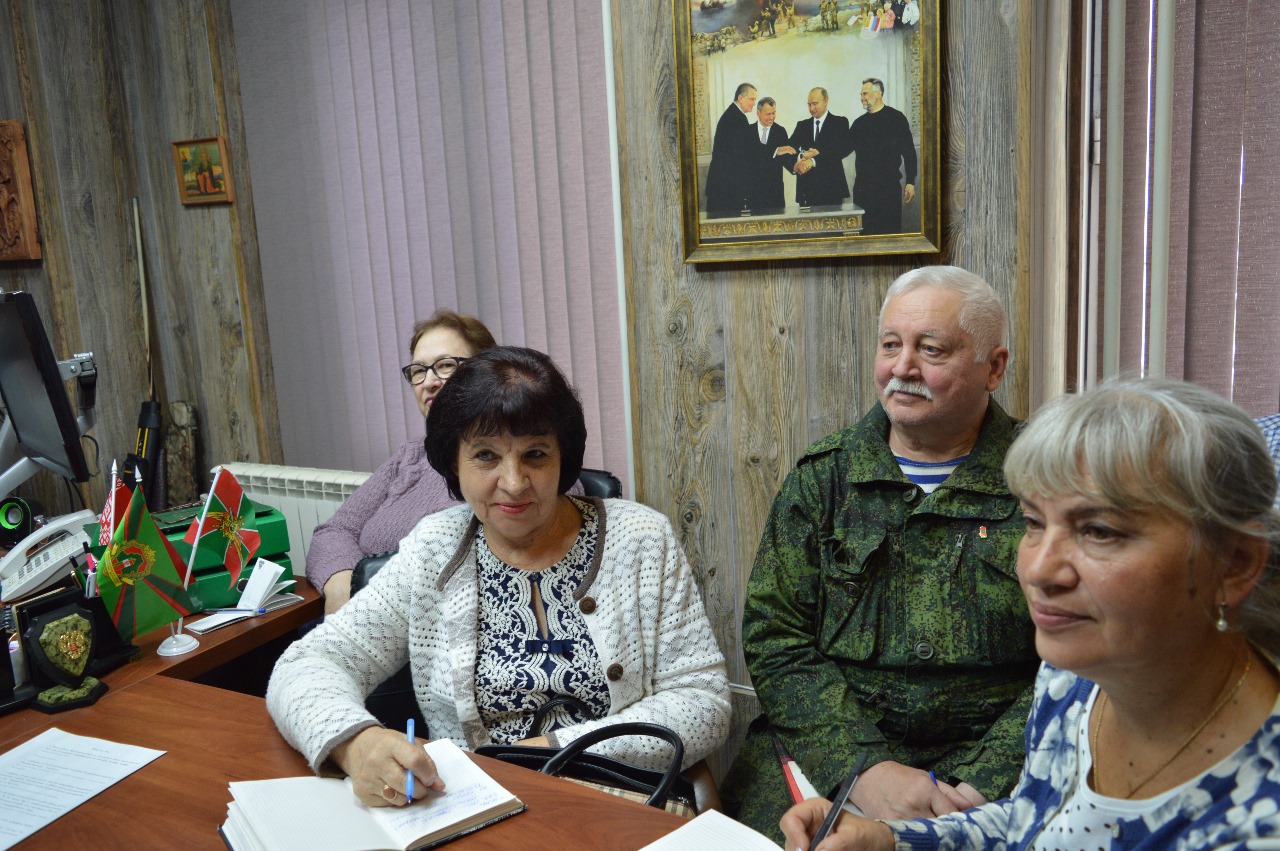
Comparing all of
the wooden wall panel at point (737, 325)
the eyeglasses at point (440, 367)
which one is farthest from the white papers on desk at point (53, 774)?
the wooden wall panel at point (737, 325)

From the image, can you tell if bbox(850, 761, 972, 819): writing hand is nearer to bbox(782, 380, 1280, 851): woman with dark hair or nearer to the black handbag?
the black handbag

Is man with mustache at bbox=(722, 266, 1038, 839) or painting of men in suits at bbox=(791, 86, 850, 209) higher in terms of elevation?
painting of men in suits at bbox=(791, 86, 850, 209)

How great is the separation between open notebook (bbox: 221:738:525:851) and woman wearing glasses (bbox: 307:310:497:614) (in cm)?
113

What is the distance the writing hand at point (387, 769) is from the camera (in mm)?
1159

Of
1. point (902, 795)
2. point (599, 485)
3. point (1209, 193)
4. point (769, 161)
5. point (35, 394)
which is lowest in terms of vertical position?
point (902, 795)

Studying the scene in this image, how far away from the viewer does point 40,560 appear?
189 centimetres

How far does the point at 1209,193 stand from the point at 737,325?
105cm

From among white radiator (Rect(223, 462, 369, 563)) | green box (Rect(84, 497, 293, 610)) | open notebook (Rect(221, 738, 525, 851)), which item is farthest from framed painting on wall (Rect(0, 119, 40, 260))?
open notebook (Rect(221, 738, 525, 851))

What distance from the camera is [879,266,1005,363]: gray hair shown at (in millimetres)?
1724

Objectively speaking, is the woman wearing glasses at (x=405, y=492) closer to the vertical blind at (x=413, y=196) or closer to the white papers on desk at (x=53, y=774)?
the vertical blind at (x=413, y=196)

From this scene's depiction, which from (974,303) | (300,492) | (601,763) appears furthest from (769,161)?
(300,492)

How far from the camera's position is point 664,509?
8.38 feet

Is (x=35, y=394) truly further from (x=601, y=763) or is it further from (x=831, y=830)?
(x=831, y=830)

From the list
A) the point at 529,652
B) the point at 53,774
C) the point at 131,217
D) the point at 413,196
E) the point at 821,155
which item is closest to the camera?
the point at 53,774
